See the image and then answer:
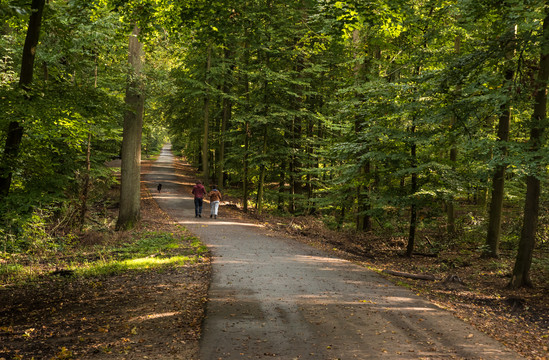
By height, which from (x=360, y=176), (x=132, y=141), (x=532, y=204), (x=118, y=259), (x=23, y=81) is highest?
(x=23, y=81)

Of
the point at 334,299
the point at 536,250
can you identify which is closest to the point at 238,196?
the point at 536,250

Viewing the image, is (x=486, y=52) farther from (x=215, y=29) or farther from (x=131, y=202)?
(x=131, y=202)

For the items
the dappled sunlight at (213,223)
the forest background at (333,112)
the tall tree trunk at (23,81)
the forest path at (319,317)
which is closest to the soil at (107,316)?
the forest path at (319,317)

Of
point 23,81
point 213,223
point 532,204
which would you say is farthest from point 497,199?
point 23,81

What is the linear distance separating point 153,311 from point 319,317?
9.51ft

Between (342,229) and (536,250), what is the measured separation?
8184 mm

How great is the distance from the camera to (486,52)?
8.45m

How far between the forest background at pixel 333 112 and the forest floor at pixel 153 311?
1.20 meters

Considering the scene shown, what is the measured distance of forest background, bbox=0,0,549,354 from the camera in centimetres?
804

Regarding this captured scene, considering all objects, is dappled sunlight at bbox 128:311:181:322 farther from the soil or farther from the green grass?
the green grass

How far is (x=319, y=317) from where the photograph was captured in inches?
257

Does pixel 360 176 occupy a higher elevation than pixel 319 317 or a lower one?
higher

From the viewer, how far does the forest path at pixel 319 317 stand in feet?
17.6

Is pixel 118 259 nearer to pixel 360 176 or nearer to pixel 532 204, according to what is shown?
pixel 360 176
